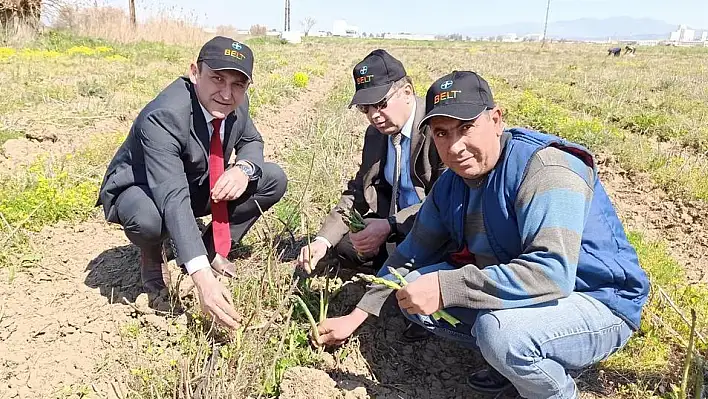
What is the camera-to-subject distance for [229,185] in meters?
2.83

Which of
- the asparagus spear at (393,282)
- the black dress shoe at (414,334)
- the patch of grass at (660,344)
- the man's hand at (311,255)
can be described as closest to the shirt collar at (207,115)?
the man's hand at (311,255)

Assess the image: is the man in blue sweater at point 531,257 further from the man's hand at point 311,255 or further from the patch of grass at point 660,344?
the man's hand at point 311,255

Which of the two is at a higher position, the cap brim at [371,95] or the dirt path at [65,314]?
the cap brim at [371,95]

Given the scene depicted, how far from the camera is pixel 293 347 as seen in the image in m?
2.38

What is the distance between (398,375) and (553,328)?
893 millimetres

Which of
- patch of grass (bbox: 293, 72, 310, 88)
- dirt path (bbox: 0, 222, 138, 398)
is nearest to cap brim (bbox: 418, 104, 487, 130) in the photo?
dirt path (bbox: 0, 222, 138, 398)

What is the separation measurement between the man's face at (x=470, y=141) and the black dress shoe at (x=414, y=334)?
1.08 m

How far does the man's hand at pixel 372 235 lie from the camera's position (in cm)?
273

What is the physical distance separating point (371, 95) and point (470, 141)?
751 millimetres

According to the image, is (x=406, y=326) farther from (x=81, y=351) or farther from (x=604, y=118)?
(x=604, y=118)

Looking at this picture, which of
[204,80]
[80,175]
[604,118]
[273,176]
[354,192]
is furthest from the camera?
[604,118]

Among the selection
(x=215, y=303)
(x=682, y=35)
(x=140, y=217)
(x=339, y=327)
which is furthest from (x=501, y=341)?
(x=682, y=35)

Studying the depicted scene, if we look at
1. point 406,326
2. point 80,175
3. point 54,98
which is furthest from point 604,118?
point 54,98

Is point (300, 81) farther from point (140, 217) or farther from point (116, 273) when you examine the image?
point (140, 217)
